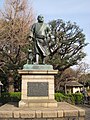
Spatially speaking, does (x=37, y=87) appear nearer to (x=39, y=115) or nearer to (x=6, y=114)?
(x=39, y=115)

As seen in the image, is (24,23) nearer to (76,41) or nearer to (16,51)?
(16,51)

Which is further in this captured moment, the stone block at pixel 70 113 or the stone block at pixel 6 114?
the stone block at pixel 70 113

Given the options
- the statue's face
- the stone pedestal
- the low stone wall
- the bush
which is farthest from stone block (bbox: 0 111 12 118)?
the bush

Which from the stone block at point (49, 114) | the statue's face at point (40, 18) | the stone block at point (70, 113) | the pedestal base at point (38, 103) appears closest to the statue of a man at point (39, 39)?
the statue's face at point (40, 18)

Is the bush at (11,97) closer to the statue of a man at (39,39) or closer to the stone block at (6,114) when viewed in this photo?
the statue of a man at (39,39)

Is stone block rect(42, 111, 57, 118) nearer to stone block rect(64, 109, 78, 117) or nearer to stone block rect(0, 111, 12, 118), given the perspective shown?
stone block rect(64, 109, 78, 117)

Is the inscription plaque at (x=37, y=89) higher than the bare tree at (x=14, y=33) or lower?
lower

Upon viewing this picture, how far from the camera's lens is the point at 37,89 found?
11.4m

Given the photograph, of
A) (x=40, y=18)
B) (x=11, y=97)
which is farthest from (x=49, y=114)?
(x=11, y=97)

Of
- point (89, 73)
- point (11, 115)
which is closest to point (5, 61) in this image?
point (11, 115)

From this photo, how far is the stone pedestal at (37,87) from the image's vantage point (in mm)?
11352

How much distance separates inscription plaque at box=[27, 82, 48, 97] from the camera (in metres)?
11.4

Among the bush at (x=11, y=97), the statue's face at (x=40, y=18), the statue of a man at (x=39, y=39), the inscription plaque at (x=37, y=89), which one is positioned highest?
the statue's face at (x=40, y=18)

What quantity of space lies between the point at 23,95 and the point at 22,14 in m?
18.4
